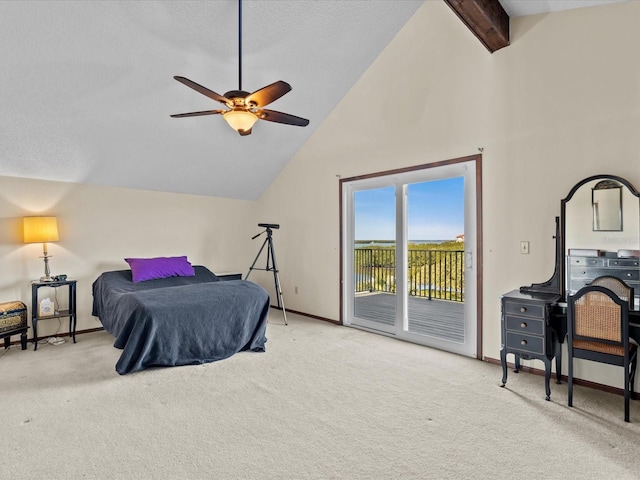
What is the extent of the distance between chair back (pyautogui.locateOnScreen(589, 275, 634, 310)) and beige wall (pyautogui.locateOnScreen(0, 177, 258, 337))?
16.6 ft

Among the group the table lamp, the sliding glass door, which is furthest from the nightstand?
the sliding glass door

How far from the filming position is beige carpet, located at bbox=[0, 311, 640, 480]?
1875 mm

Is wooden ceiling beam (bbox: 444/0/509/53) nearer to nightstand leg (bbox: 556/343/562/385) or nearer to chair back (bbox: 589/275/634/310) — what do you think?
chair back (bbox: 589/275/634/310)

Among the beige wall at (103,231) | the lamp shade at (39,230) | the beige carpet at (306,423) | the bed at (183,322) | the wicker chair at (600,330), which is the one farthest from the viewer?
the beige wall at (103,231)

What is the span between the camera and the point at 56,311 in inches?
165

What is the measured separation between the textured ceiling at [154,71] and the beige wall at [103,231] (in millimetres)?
251

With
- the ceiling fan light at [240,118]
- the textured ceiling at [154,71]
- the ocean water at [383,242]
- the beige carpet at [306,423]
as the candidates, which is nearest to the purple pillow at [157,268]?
the textured ceiling at [154,71]

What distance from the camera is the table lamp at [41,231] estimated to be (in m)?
3.91

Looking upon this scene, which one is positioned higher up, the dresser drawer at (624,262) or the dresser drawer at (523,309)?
the dresser drawer at (624,262)

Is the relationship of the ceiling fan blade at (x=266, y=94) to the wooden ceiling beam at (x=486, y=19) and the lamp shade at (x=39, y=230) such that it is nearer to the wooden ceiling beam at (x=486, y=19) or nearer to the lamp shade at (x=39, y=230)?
the wooden ceiling beam at (x=486, y=19)

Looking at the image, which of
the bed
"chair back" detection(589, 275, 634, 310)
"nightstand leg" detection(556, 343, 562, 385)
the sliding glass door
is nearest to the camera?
"chair back" detection(589, 275, 634, 310)

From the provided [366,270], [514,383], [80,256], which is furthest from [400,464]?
[80,256]

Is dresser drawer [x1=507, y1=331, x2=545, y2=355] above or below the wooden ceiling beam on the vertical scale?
below

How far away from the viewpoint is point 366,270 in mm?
4816
